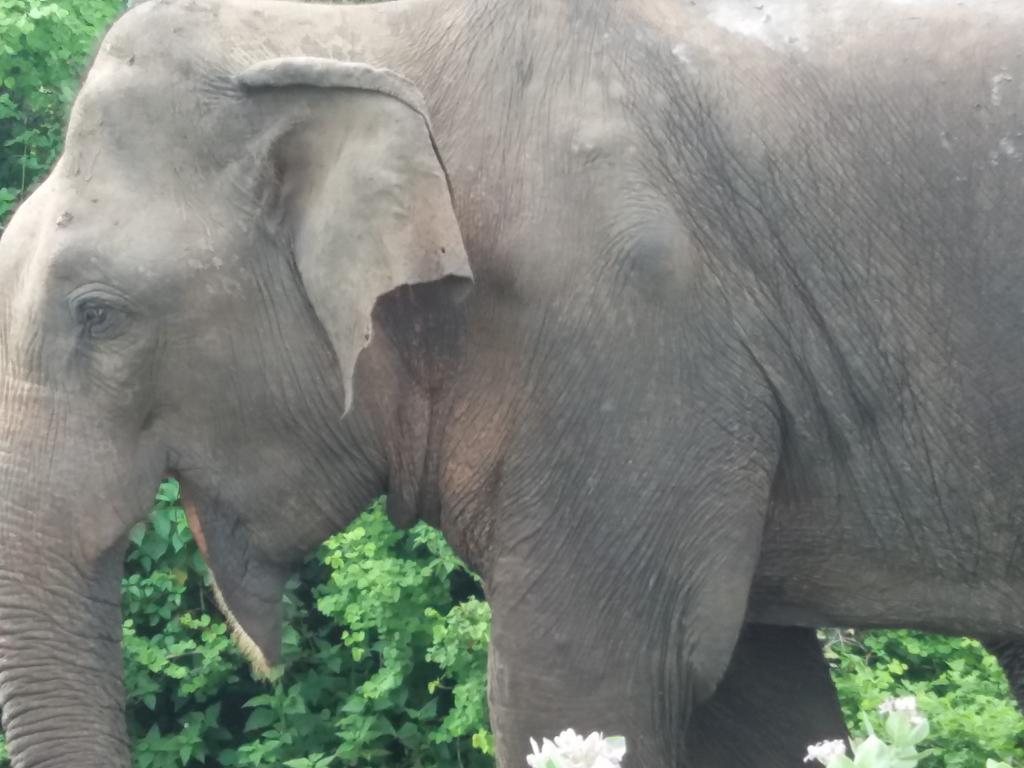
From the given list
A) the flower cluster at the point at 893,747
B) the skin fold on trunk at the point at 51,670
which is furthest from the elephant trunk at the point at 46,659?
the flower cluster at the point at 893,747

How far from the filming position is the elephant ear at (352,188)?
270cm

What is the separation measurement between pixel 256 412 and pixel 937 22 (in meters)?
1.20

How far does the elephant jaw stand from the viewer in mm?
2982

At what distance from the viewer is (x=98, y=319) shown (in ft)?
9.26

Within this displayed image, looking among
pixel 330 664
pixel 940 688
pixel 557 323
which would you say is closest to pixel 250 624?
pixel 557 323

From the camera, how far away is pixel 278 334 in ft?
9.48

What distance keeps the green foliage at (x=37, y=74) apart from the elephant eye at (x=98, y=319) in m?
2.24

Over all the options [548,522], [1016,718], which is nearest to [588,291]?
[548,522]

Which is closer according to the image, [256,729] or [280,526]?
[280,526]

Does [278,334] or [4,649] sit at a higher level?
[278,334]

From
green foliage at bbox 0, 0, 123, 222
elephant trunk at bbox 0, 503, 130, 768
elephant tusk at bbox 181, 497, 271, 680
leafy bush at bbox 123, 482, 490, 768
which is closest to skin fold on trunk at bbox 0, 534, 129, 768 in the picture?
elephant trunk at bbox 0, 503, 130, 768

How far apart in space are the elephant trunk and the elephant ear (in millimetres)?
518

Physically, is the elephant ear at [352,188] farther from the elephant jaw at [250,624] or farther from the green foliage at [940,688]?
the green foliage at [940,688]

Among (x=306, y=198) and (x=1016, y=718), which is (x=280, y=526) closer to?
(x=306, y=198)
